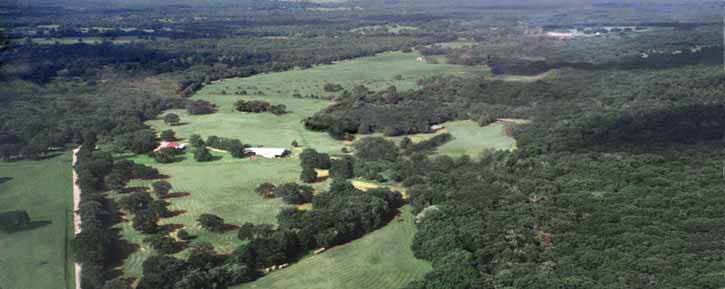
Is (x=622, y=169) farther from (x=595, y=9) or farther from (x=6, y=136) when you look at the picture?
(x=595, y=9)

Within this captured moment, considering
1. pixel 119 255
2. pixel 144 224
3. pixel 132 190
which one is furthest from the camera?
pixel 132 190

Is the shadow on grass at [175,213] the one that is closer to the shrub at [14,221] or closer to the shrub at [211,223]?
the shrub at [211,223]

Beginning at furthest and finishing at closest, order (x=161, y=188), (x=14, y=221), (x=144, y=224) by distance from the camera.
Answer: (x=161, y=188) → (x=144, y=224) → (x=14, y=221)

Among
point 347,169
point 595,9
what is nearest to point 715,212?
point 347,169

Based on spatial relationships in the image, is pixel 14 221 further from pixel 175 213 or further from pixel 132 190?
pixel 175 213

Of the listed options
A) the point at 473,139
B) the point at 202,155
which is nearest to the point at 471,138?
the point at 473,139

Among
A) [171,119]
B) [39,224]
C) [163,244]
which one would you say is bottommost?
[163,244]

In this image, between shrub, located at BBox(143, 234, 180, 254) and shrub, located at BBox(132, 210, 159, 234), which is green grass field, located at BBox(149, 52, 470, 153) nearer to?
shrub, located at BBox(132, 210, 159, 234)
